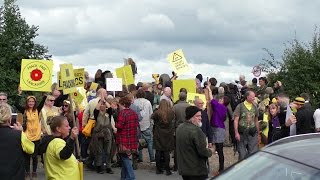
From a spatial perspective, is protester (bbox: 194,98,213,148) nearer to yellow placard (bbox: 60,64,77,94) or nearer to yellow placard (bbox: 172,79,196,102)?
yellow placard (bbox: 172,79,196,102)

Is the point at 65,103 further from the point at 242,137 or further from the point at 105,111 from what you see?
the point at 242,137

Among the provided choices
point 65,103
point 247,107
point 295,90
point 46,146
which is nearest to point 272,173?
point 46,146

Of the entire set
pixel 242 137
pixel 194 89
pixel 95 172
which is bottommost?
pixel 95 172

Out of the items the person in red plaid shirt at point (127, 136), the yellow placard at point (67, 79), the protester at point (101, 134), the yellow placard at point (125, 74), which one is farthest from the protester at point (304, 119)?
the yellow placard at point (125, 74)

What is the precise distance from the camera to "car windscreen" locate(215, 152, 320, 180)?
11.0 feet

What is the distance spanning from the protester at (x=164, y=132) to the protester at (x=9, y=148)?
597cm

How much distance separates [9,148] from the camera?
691cm

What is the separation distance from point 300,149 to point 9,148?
4148mm

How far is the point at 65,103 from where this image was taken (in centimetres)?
1356

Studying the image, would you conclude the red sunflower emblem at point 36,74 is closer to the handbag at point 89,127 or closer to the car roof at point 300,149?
the handbag at point 89,127

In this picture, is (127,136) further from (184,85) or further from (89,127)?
(184,85)

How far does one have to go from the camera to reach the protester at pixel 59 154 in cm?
682

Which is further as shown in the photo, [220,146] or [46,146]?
[220,146]

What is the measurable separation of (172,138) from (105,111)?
1.60 metres
